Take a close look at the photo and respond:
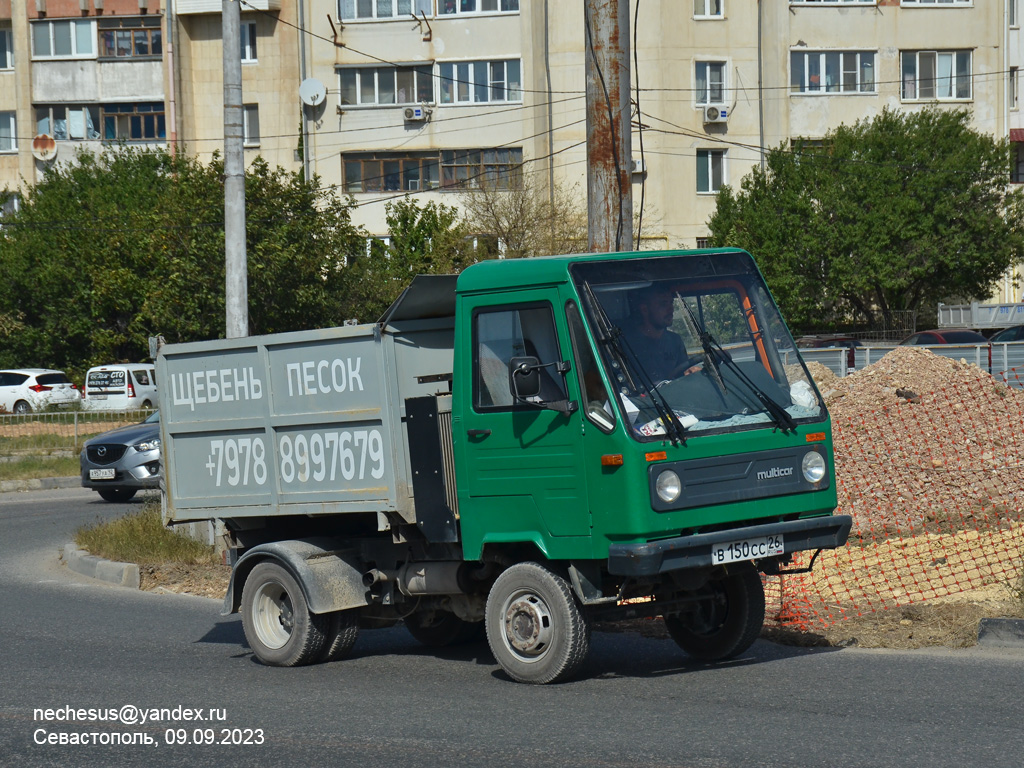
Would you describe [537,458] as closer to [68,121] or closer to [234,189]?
[234,189]

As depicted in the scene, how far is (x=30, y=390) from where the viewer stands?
44.2 meters

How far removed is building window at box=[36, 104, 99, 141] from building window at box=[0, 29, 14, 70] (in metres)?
2.74

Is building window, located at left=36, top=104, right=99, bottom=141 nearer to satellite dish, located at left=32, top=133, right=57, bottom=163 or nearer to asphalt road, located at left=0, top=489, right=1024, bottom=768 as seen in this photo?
satellite dish, located at left=32, top=133, right=57, bottom=163

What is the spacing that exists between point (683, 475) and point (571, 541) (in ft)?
2.43

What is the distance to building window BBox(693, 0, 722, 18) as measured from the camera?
51.2 m

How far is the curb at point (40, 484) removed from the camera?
25.7 m

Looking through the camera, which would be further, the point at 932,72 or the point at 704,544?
the point at 932,72

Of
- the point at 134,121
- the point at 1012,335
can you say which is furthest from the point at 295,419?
the point at 134,121

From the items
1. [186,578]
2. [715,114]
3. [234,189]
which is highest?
[715,114]

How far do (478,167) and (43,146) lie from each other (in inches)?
809

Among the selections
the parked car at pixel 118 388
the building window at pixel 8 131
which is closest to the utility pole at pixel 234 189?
the parked car at pixel 118 388

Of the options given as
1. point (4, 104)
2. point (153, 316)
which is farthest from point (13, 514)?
point (4, 104)

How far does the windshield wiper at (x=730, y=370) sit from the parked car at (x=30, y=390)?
38.6m

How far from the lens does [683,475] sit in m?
7.23
